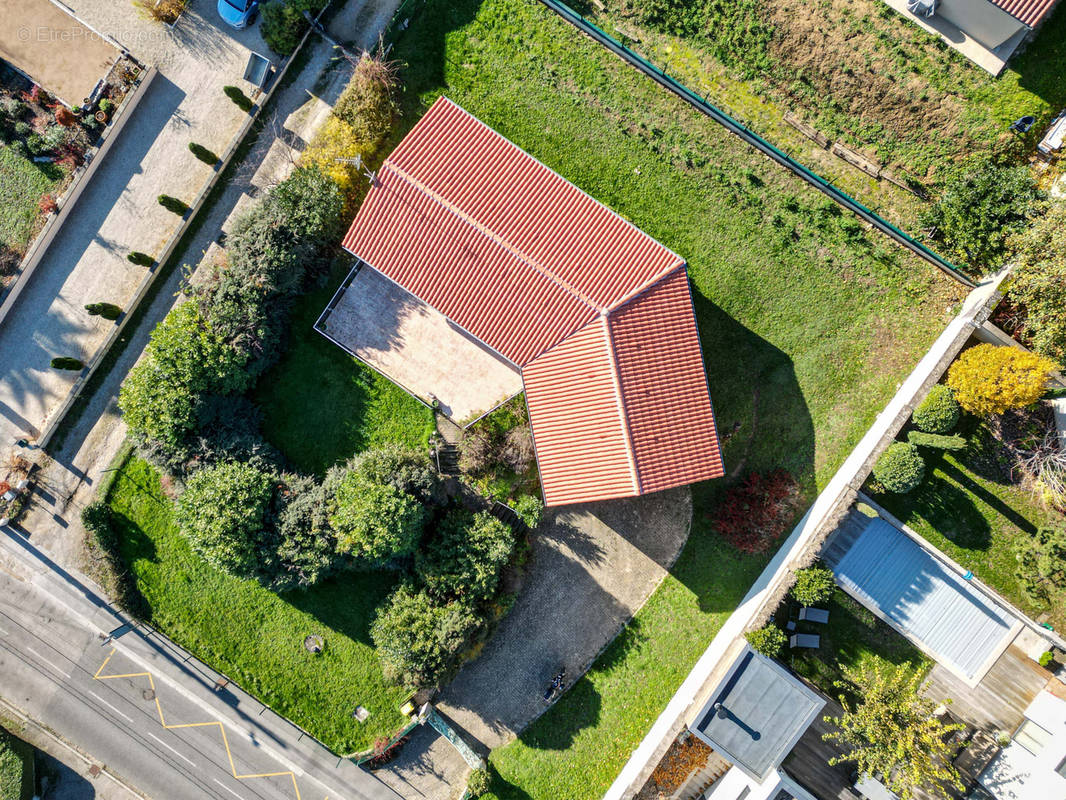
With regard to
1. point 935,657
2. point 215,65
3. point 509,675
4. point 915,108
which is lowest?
point 509,675

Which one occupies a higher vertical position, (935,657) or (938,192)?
(938,192)

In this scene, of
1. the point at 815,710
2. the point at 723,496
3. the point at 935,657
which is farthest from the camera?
the point at 723,496

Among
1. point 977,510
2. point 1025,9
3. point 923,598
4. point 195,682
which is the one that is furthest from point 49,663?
point 1025,9

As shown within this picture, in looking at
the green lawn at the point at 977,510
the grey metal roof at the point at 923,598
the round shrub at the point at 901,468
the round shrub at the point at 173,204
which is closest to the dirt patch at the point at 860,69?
the green lawn at the point at 977,510

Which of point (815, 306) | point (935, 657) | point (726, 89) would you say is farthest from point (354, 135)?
point (935, 657)

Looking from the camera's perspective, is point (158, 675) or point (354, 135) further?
point (158, 675)

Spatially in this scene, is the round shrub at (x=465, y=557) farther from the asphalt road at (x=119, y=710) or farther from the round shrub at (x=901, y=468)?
the round shrub at (x=901, y=468)

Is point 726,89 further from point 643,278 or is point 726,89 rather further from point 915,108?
point 643,278
